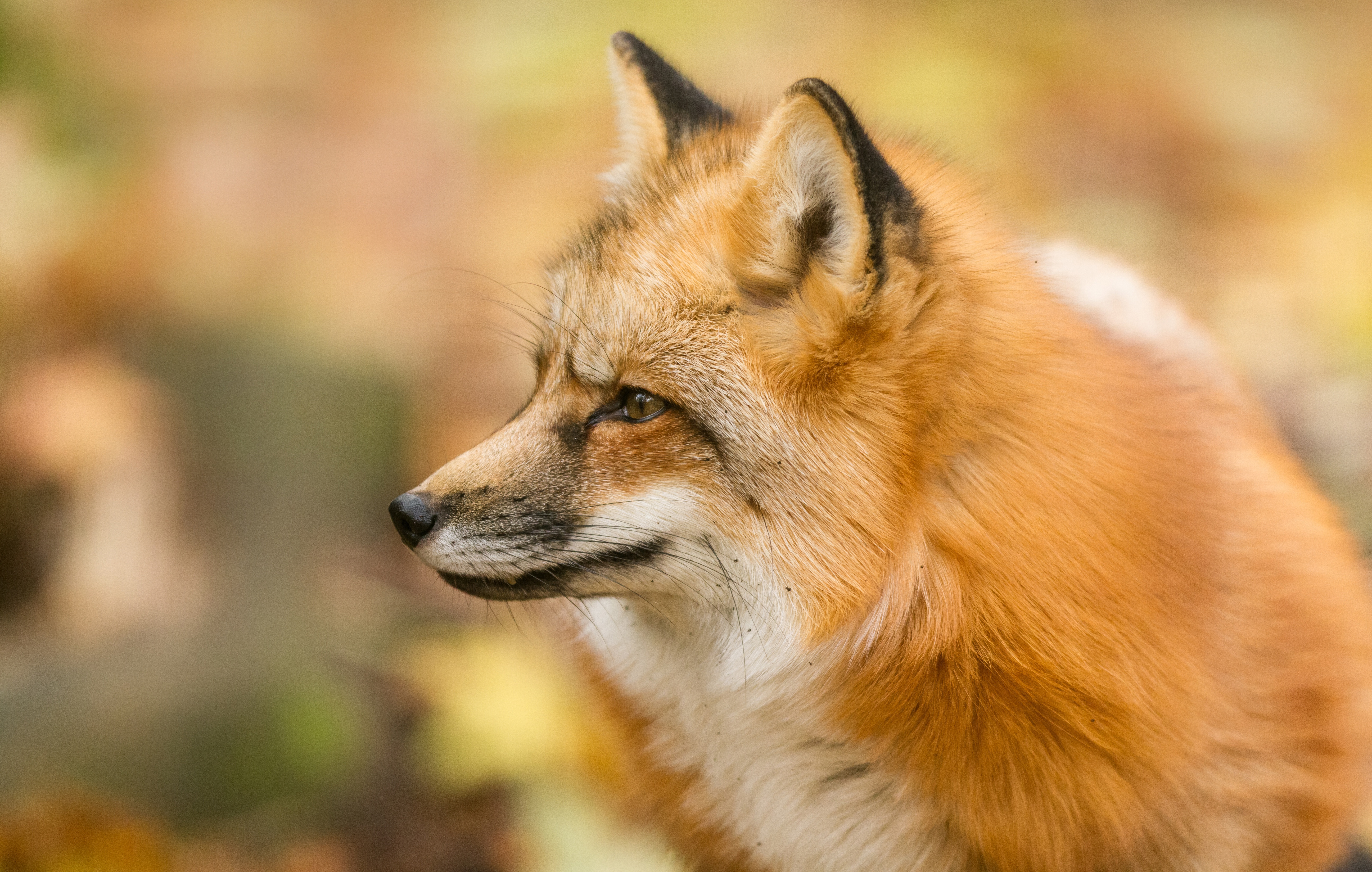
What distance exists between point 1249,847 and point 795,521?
3.94ft

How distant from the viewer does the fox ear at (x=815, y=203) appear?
5.76ft

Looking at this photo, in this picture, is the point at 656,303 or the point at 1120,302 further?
the point at 1120,302

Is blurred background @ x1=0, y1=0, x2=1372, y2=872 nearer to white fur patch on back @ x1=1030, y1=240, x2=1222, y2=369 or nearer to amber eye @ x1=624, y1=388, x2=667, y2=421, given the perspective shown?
white fur patch on back @ x1=1030, y1=240, x2=1222, y2=369

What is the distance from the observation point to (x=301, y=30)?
4676mm

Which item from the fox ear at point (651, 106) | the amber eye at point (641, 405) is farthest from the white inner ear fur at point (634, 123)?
the amber eye at point (641, 405)

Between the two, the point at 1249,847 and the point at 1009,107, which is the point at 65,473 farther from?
the point at 1009,107

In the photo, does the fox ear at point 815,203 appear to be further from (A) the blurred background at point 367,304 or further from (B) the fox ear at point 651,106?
(A) the blurred background at point 367,304

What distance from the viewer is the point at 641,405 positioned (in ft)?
6.63

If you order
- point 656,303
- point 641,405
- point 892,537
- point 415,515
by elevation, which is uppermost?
point 656,303

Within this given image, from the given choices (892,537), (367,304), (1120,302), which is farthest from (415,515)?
(367,304)

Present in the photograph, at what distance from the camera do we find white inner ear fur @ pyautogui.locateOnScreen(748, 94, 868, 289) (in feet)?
5.85

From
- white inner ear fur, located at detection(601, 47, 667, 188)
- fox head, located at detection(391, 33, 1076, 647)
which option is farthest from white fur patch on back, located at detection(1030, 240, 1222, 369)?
white inner ear fur, located at detection(601, 47, 667, 188)

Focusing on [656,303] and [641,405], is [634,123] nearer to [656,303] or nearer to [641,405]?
[656,303]

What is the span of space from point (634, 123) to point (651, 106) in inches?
3.1
